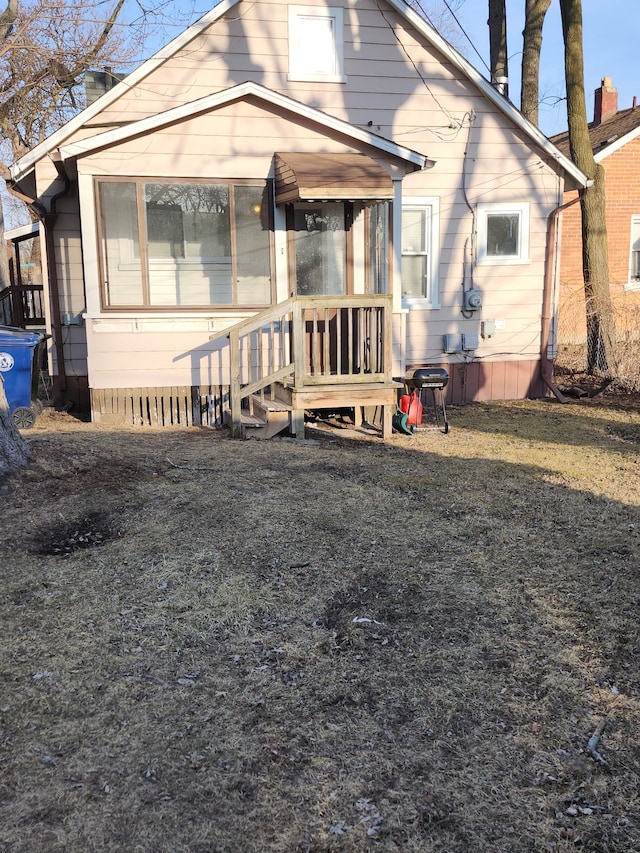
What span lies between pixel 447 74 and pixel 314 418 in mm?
5526

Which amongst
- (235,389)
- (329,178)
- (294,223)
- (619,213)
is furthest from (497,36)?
(235,389)

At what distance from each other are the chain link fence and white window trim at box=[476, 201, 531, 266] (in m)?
1.41

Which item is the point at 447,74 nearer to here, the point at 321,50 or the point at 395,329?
the point at 321,50

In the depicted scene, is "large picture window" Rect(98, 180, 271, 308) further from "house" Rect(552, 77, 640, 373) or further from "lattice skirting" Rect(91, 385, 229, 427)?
"house" Rect(552, 77, 640, 373)

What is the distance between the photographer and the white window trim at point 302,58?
10.1 metres

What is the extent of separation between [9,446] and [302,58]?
751 cm

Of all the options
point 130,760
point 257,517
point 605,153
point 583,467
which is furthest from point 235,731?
point 605,153

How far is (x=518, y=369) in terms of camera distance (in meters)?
11.5

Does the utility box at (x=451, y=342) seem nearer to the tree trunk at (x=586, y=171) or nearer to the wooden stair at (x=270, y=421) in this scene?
the tree trunk at (x=586, y=171)

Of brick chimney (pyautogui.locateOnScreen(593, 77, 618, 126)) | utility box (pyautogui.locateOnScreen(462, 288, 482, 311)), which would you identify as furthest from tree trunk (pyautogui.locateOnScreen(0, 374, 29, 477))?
brick chimney (pyautogui.locateOnScreen(593, 77, 618, 126))

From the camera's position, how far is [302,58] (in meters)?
10.2

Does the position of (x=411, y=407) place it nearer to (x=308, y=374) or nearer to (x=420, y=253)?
(x=308, y=374)

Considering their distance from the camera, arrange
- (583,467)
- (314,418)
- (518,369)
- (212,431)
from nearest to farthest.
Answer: (583,467), (212,431), (314,418), (518,369)

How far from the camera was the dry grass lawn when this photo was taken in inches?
92.2
